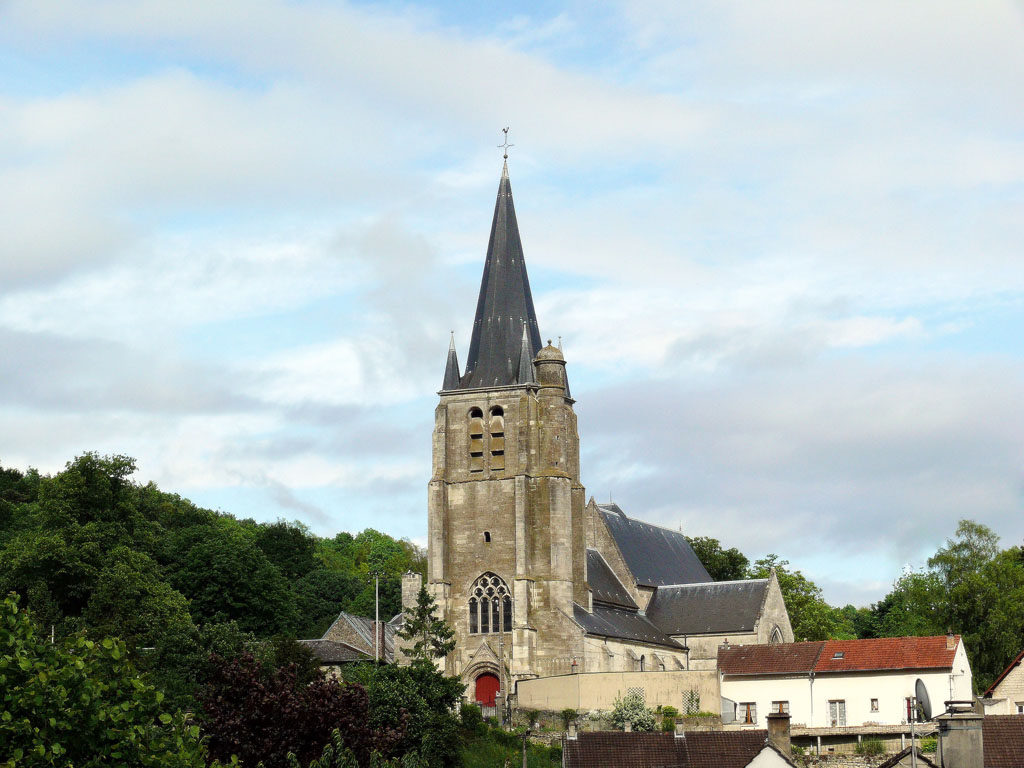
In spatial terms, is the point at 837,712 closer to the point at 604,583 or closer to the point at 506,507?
the point at 506,507

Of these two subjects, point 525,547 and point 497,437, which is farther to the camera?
point 497,437

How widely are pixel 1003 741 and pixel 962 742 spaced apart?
8142 millimetres

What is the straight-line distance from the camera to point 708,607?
65625mm

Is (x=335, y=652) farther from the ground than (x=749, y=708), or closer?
farther from the ground

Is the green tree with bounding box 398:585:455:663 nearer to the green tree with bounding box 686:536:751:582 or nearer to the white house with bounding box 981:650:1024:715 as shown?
the white house with bounding box 981:650:1024:715

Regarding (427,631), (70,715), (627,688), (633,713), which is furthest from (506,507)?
(70,715)

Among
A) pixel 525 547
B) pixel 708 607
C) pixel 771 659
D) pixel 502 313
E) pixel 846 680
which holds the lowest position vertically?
pixel 846 680

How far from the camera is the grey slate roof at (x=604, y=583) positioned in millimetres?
62463

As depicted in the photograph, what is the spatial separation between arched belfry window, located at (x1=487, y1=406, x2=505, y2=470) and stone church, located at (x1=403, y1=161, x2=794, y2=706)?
53 millimetres

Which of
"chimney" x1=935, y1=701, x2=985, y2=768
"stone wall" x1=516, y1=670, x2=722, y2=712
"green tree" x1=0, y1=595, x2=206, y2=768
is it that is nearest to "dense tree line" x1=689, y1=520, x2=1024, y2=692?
"stone wall" x1=516, y1=670, x2=722, y2=712

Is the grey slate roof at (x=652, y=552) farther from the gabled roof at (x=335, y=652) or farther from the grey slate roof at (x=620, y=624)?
the gabled roof at (x=335, y=652)

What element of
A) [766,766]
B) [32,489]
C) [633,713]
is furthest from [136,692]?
[32,489]

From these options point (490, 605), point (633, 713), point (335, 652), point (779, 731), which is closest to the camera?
point (779, 731)

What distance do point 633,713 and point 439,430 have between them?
16929 mm
